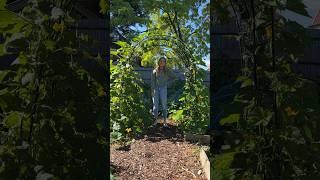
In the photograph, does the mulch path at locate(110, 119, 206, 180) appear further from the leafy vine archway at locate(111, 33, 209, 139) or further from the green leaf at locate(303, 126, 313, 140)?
the green leaf at locate(303, 126, 313, 140)

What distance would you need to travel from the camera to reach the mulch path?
5430mm

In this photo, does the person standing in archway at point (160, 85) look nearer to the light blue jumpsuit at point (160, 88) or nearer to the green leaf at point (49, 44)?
the light blue jumpsuit at point (160, 88)

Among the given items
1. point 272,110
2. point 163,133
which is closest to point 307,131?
point 272,110

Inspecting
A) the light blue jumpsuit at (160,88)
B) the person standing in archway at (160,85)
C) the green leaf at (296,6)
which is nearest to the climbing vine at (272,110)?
the green leaf at (296,6)

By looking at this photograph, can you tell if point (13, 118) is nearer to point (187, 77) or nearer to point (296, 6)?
point (296, 6)

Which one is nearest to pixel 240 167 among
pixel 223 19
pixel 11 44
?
pixel 223 19

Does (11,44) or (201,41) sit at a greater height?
(201,41)

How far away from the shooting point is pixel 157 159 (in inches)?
248

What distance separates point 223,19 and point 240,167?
62 cm

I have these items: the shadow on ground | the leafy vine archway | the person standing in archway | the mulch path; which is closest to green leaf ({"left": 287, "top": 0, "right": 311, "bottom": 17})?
the mulch path

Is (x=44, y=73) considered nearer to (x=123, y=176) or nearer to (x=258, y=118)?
(x=258, y=118)

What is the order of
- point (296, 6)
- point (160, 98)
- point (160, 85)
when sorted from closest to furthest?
point (296, 6), point (160, 85), point (160, 98)

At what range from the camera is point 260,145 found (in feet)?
6.44

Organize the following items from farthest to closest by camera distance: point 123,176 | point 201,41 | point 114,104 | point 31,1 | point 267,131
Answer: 1. point 201,41
2. point 114,104
3. point 123,176
4. point 31,1
5. point 267,131
